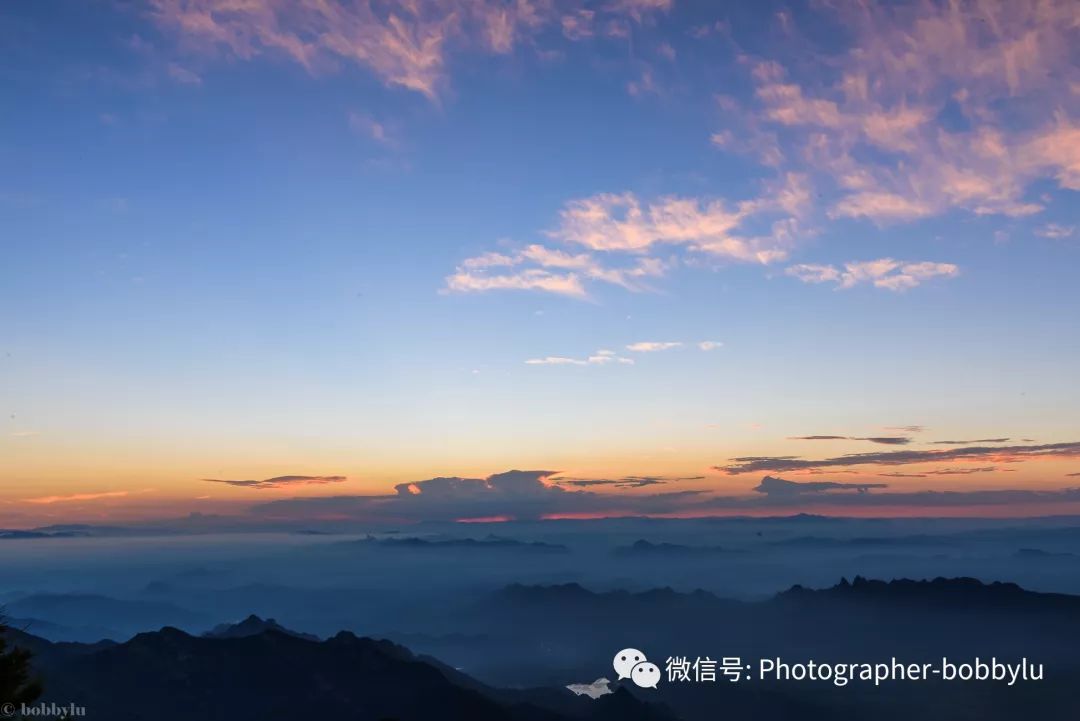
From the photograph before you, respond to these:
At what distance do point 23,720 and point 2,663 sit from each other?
13.9ft

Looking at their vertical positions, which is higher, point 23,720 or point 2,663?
point 2,663

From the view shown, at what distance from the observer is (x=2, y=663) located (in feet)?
146

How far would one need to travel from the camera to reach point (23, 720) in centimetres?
4553
